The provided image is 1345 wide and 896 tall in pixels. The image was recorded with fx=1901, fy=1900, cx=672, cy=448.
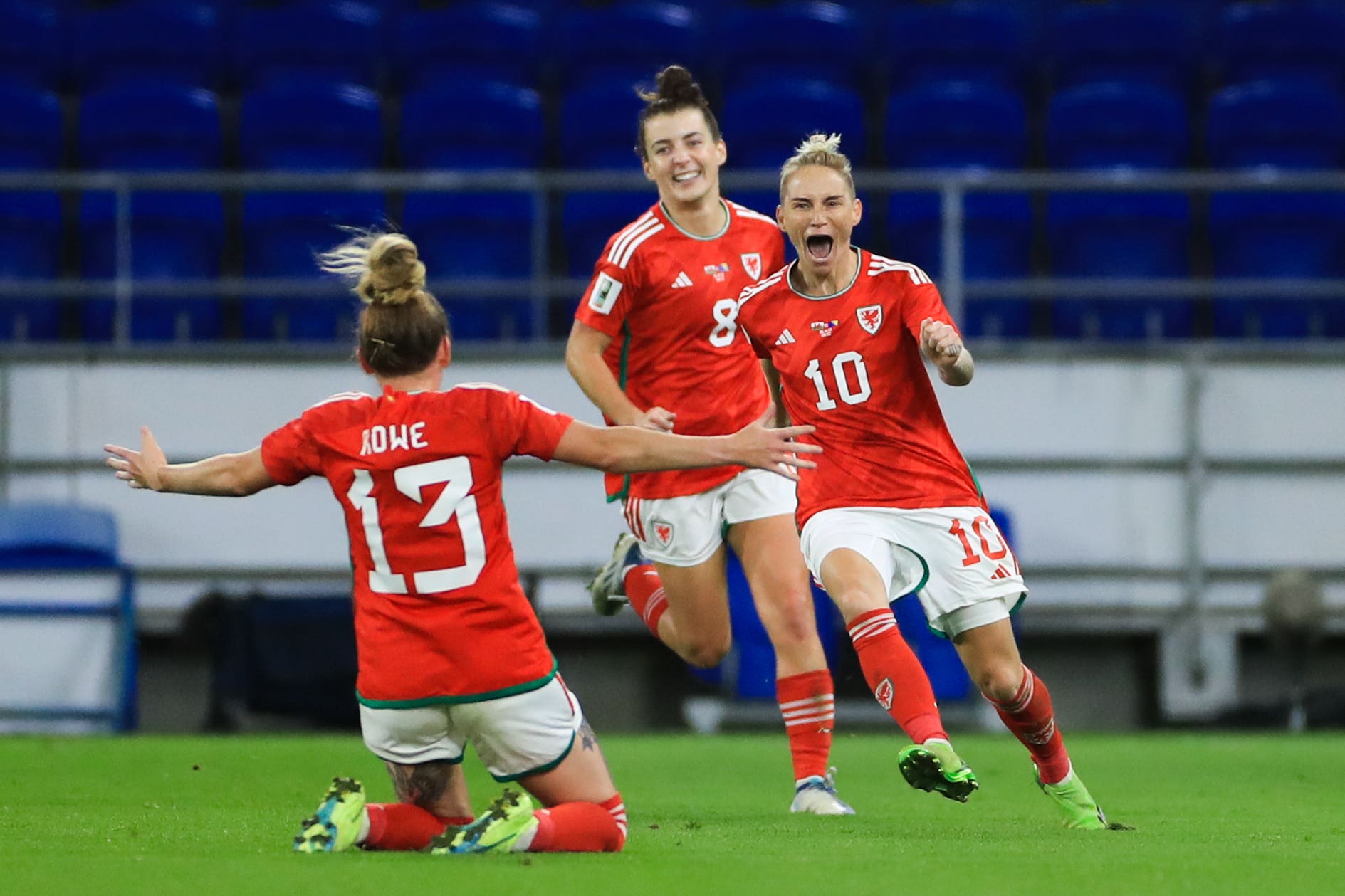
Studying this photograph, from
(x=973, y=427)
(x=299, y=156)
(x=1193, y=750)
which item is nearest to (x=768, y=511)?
(x=1193, y=750)

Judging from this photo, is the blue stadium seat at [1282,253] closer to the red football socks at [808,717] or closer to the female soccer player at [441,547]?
the red football socks at [808,717]

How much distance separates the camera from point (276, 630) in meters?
10.8

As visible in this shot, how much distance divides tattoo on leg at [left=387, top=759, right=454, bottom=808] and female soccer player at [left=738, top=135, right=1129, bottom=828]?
4.53 feet

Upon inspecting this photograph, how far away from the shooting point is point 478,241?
1147cm

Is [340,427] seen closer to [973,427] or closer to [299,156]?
[973,427]

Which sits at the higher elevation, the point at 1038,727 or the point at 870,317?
the point at 870,317

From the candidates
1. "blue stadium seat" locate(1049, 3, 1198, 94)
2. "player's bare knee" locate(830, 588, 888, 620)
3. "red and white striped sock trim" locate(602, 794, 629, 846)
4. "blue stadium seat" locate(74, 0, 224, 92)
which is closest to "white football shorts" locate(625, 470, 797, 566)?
"player's bare knee" locate(830, 588, 888, 620)

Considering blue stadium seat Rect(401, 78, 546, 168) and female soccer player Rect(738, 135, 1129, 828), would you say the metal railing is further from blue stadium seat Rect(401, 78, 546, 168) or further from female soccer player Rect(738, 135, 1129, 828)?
female soccer player Rect(738, 135, 1129, 828)

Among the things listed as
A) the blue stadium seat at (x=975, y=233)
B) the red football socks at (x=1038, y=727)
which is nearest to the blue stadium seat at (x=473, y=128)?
the blue stadium seat at (x=975, y=233)

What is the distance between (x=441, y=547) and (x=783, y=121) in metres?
7.66

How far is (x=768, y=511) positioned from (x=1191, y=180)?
4.93m

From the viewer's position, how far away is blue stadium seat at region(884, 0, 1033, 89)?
1260 centimetres

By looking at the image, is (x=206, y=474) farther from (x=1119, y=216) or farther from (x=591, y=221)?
(x=1119, y=216)

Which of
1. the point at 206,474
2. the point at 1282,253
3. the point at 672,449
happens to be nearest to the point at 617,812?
the point at 672,449
